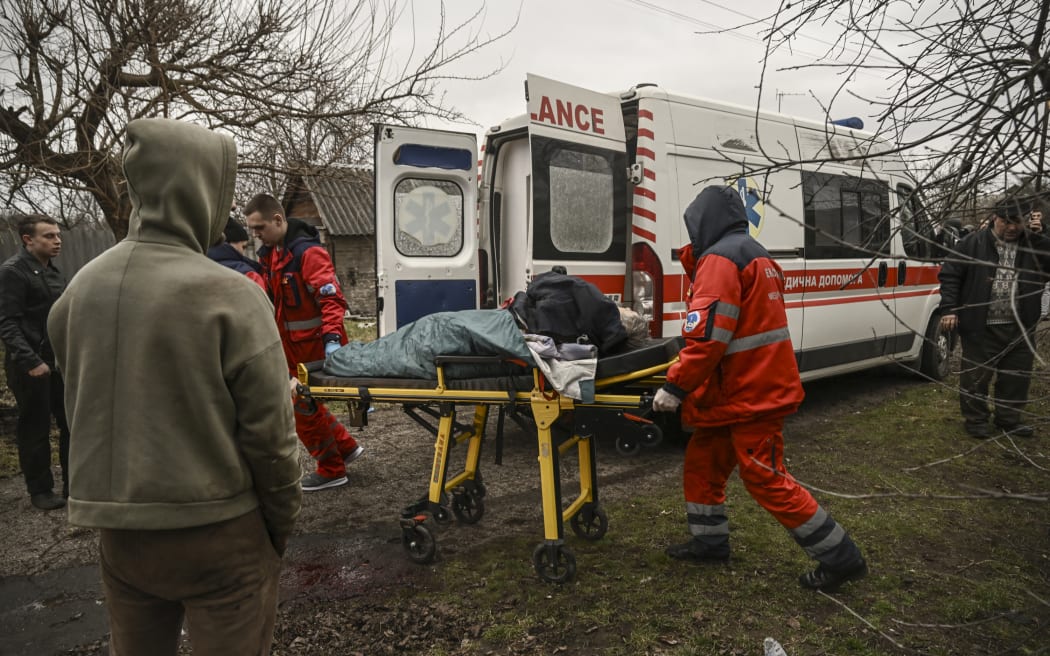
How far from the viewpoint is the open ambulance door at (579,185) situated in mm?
5031

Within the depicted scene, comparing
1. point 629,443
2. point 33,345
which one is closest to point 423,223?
point 33,345

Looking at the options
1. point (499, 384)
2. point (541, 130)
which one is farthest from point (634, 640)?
point (541, 130)

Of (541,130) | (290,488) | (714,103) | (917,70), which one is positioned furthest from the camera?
(714,103)

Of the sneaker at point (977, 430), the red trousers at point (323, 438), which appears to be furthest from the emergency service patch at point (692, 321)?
the sneaker at point (977, 430)

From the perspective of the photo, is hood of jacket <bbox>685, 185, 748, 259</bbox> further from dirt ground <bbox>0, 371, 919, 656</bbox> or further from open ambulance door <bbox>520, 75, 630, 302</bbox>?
dirt ground <bbox>0, 371, 919, 656</bbox>

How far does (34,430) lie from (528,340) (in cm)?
359

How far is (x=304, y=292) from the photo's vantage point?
477cm

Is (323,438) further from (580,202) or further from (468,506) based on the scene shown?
(580,202)

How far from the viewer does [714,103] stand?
5742mm

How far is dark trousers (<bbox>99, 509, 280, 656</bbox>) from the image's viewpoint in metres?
1.69

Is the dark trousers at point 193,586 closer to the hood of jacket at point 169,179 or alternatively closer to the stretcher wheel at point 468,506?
the hood of jacket at point 169,179

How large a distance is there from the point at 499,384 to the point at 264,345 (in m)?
1.81

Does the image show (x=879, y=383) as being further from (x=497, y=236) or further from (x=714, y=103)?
(x=497, y=236)

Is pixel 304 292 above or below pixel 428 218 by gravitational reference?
below
